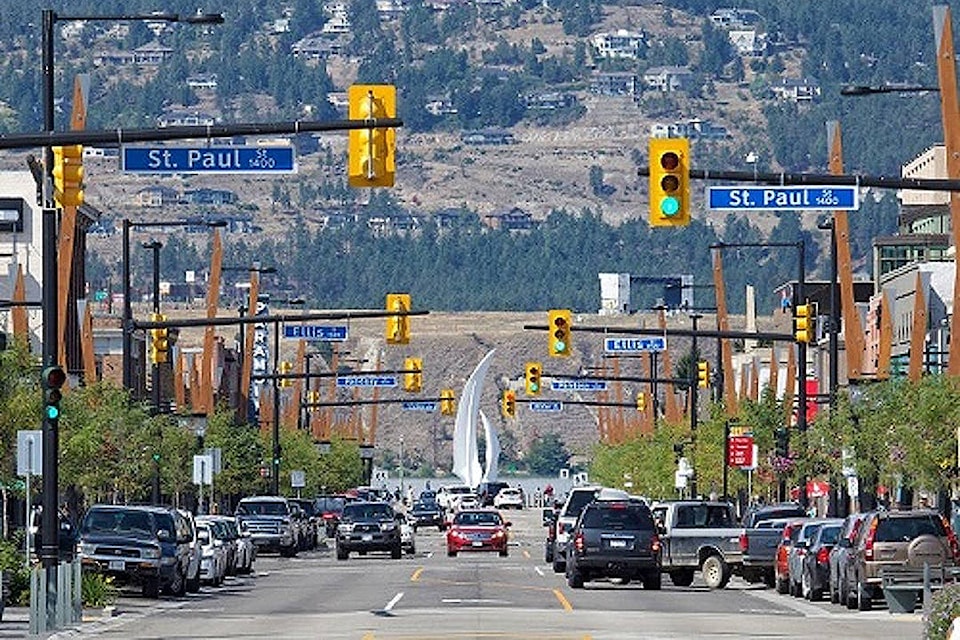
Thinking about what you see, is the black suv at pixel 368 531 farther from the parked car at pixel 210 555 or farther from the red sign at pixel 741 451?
the parked car at pixel 210 555

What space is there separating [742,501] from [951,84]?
222 feet

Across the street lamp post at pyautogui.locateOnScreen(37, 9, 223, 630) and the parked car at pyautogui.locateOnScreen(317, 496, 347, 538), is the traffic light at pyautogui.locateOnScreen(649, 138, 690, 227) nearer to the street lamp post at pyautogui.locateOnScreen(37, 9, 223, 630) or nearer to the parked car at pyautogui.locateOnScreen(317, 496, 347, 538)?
the street lamp post at pyautogui.locateOnScreen(37, 9, 223, 630)

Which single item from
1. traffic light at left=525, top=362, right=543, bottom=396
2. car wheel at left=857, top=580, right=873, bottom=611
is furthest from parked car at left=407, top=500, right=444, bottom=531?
car wheel at left=857, top=580, right=873, bottom=611

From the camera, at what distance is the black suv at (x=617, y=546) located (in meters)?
64.7

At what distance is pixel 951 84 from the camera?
57.5m

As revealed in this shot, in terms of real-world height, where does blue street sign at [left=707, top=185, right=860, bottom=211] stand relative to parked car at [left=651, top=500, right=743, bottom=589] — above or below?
above

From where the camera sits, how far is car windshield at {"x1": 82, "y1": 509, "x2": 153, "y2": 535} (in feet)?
197

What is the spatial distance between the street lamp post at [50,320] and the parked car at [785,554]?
18.5 m

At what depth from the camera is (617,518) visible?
6494cm

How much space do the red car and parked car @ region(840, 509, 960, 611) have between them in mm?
40763

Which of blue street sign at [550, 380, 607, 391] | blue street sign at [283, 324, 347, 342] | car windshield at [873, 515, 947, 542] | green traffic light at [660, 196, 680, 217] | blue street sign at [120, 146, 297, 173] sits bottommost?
car windshield at [873, 515, 947, 542]

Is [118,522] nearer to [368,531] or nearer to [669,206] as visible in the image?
[669,206]

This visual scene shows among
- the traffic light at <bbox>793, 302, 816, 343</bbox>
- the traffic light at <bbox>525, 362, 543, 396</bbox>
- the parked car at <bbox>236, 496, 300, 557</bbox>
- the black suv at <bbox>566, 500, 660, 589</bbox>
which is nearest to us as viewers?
the black suv at <bbox>566, 500, 660, 589</bbox>

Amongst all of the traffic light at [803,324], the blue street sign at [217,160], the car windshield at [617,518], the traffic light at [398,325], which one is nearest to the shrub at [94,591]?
the blue street sign at [217,160]
